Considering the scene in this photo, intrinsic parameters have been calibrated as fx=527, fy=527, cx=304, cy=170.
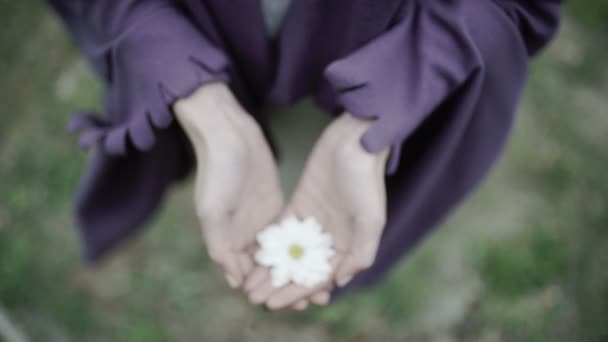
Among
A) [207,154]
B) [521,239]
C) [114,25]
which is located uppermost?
[114,25]

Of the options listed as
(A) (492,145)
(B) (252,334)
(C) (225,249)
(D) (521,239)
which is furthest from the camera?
(D) (521,239)

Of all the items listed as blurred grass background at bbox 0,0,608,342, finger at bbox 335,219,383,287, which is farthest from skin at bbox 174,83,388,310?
blurred grass background at bbox 0,0,608,342

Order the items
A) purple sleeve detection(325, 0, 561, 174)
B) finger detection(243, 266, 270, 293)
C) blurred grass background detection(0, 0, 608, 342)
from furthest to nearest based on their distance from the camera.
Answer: blurred grass background detection(0, 0, 608, 342), finger detection(243, 266, 270, 293), purple sleeve detection(325, 0, 561, 174)

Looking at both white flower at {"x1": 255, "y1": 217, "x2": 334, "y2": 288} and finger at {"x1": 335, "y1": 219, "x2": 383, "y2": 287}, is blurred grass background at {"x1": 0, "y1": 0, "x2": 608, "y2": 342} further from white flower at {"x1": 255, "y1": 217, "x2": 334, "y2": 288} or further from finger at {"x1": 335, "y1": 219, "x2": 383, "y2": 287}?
finger at {"x1": 335, "y1": 219, "x2": 383, "y2": 287}

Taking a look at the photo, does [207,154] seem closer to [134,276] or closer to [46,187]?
[134,276]

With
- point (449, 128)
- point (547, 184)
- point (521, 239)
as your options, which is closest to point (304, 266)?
point (449, 128)

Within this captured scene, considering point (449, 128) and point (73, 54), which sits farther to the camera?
point (73, 54)
